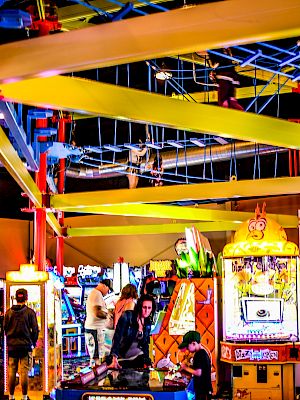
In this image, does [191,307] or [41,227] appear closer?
[191,307]

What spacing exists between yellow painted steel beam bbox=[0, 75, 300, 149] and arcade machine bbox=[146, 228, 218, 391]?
11.5ft

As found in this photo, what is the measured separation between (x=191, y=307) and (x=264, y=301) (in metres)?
1.58

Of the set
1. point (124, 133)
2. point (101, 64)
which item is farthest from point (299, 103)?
point (101, 64)

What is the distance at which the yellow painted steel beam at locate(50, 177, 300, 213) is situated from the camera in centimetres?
1119

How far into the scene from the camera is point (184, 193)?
1173 cm

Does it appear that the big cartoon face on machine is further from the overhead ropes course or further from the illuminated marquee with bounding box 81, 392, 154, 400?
the illuminated marquee with bounding box 81, 392, 154, 400

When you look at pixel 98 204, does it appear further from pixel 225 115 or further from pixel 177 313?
pixel 225 115

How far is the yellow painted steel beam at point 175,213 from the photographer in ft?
44.8

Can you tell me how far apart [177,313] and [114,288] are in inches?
245

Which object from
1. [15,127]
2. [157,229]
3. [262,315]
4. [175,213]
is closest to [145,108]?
[15,127]

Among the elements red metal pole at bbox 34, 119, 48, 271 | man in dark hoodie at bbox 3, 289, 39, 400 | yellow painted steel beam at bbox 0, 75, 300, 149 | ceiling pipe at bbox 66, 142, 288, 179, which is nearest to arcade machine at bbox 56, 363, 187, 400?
yellow painted steel beam at bbox 0, 75, 300, 149

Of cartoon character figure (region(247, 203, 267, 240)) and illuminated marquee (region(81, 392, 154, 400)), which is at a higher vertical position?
cartoon character figure (region(247, 203, 267, 240))

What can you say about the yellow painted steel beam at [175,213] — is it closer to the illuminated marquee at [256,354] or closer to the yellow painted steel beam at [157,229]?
the yellow painted steel beam at [157,229]

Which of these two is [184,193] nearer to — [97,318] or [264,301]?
[264,301]
